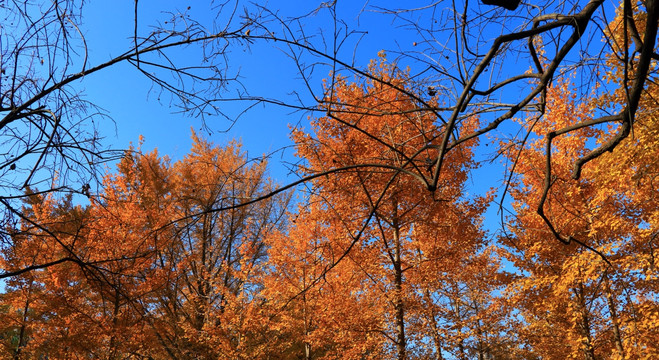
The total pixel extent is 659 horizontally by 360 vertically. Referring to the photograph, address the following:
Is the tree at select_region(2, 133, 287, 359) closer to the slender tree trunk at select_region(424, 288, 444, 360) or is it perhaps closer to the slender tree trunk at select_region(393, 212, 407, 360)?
the slender tree trunk at select_region(393, 212, 407, 360)

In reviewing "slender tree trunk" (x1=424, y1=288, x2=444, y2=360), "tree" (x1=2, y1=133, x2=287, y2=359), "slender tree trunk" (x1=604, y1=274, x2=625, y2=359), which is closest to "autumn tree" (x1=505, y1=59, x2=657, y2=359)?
"slender tree trunk" (x1=604, y1=274, x2=625, y2=359)

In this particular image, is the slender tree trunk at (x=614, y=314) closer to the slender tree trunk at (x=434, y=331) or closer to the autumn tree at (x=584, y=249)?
the autumn tree at (x=584, y=249)

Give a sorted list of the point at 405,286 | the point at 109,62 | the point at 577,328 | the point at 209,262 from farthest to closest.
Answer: the point at 209,262 < the point at 577,328 < the point at 405,286 < the point at 109,62

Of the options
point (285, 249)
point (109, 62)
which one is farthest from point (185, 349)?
point (109, 62)

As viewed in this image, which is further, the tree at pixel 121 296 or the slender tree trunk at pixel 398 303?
the tree at pixel 121 296

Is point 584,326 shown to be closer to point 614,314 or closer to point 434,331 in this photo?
point 614,314

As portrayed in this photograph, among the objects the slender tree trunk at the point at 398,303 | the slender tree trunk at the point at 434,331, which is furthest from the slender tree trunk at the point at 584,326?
the slender tree trunk at the point at 398,303

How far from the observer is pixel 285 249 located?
10.6 metres

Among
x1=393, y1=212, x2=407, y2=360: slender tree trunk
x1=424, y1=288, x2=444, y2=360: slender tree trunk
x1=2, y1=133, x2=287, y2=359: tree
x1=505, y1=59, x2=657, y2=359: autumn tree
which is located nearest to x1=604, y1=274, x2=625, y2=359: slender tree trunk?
x1=505, y1=59, x2=657, y2=359: autumn tree

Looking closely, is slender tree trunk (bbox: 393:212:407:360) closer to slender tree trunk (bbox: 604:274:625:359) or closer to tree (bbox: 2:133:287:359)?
tree (bbox: 2:133:287:359)

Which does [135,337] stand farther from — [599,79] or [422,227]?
[599,79]

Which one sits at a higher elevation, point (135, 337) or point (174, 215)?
point (174, 215)

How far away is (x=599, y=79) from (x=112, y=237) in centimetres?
893

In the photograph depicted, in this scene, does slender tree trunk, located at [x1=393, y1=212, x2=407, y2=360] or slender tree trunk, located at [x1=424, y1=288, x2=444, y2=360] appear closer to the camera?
slender tree trunk, located at [x1=393, y1=212, x2=407, y2=360]
